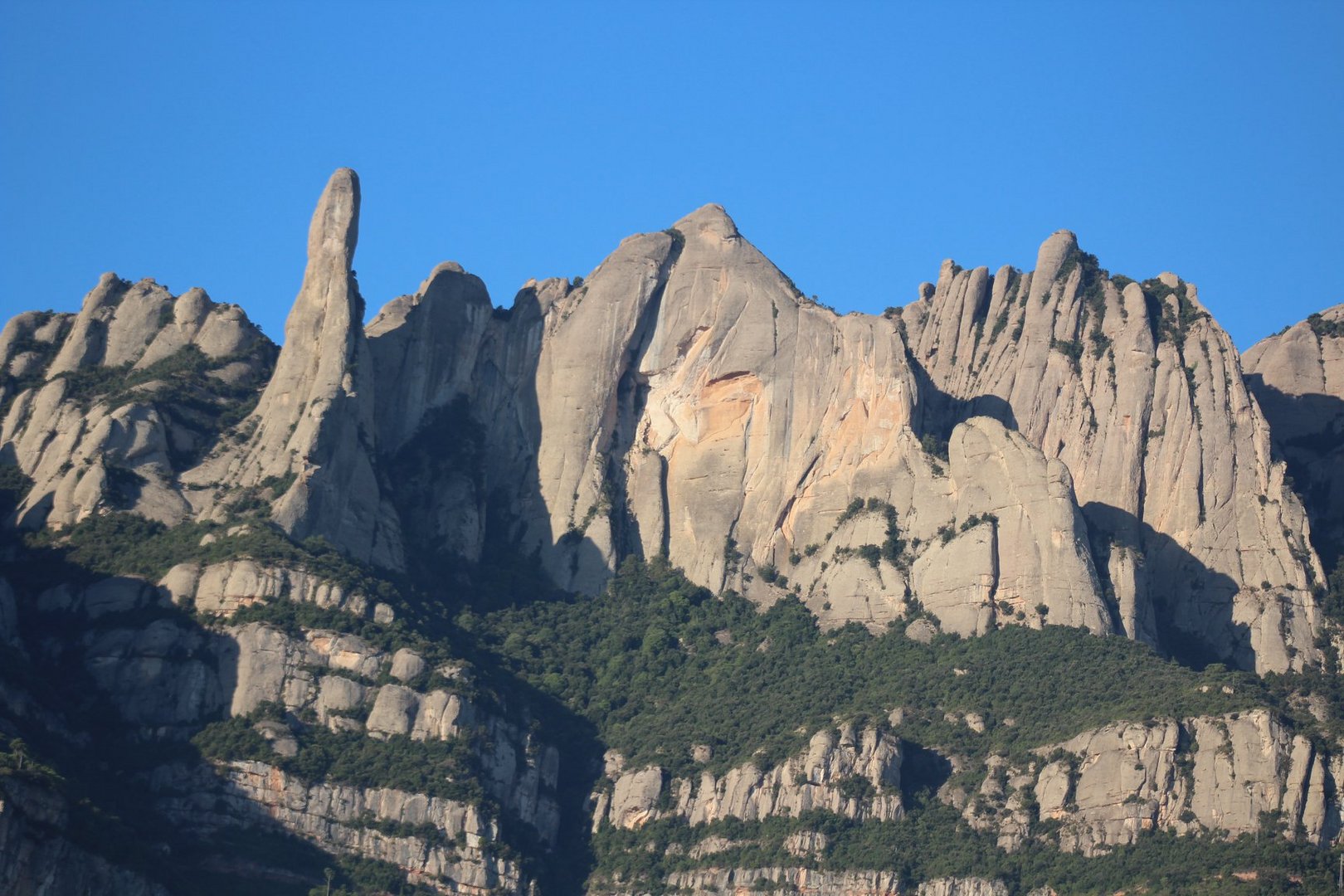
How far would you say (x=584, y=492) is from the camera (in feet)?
477

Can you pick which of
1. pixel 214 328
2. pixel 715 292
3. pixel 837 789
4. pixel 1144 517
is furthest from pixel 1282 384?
pixel 214 328

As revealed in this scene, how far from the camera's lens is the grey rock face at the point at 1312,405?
146250mm

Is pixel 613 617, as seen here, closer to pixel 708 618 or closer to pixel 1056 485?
pixel 708 618

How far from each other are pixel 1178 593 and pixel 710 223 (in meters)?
28.6

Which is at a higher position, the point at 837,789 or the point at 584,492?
the point at 584,492

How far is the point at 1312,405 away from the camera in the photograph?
15125 cm

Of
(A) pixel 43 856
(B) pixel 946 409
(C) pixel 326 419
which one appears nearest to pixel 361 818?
(A) pixel 43 856

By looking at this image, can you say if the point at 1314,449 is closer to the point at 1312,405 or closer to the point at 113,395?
the point at 1312,405

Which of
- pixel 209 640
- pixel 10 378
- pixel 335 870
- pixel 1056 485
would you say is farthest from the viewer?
pixel 10 378

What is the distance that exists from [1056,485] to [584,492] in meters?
22.3

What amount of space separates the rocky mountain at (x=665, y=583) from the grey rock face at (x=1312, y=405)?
21 cm

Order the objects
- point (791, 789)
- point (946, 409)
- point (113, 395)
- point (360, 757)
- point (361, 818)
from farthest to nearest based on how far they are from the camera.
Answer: point (946, 409), point (113, 395), point (791, 789), point (360, 757), point (361, 818)

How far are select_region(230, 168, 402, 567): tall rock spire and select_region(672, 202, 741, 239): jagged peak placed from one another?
1686 centimetres

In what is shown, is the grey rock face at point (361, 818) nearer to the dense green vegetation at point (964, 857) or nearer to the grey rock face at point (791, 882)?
the dense green vegetation at point (964, 857)
